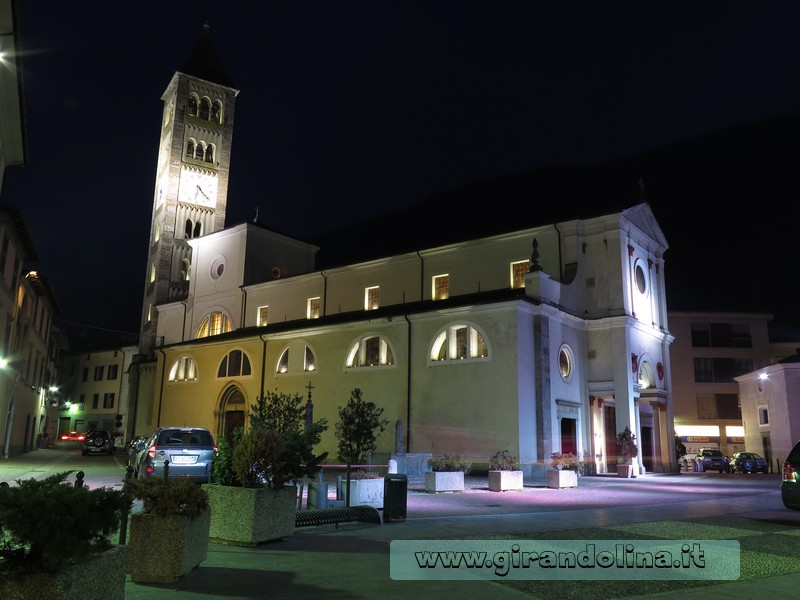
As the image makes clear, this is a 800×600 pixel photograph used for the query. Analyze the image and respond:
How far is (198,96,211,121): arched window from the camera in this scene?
61.2m

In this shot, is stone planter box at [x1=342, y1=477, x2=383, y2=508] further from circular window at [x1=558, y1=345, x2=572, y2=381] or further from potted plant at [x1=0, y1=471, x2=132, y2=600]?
circular window at [x1=558, y1=345, x2=572, y2=381]

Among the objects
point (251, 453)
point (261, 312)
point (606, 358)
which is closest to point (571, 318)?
point (606, 358)

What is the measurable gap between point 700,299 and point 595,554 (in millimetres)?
114820

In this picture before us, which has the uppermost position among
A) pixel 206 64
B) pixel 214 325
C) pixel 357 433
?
pixel 206 64

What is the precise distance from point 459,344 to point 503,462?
708 cm

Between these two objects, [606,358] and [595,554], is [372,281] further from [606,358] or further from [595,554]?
[595,554]

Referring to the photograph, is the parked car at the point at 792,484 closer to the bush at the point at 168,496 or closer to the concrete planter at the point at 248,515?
the concrete planter at the point at 248,515

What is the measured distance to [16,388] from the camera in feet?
110

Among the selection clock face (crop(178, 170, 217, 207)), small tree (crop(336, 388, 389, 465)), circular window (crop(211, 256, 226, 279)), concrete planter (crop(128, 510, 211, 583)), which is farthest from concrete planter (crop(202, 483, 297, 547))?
clock face (crop(178, 170, 217, 207))

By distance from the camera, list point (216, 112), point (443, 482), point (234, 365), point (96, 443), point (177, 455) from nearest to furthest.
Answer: point (177, 455)
point (443, 482)
point (234, 365)
point (96, 443)
point (216, 112)

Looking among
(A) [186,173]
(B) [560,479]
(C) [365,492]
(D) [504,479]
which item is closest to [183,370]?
(A) [186,173]

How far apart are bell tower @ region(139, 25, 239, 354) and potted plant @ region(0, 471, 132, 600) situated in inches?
2007

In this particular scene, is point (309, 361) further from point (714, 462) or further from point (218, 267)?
point (714, 462)

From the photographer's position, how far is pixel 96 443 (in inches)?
1588
